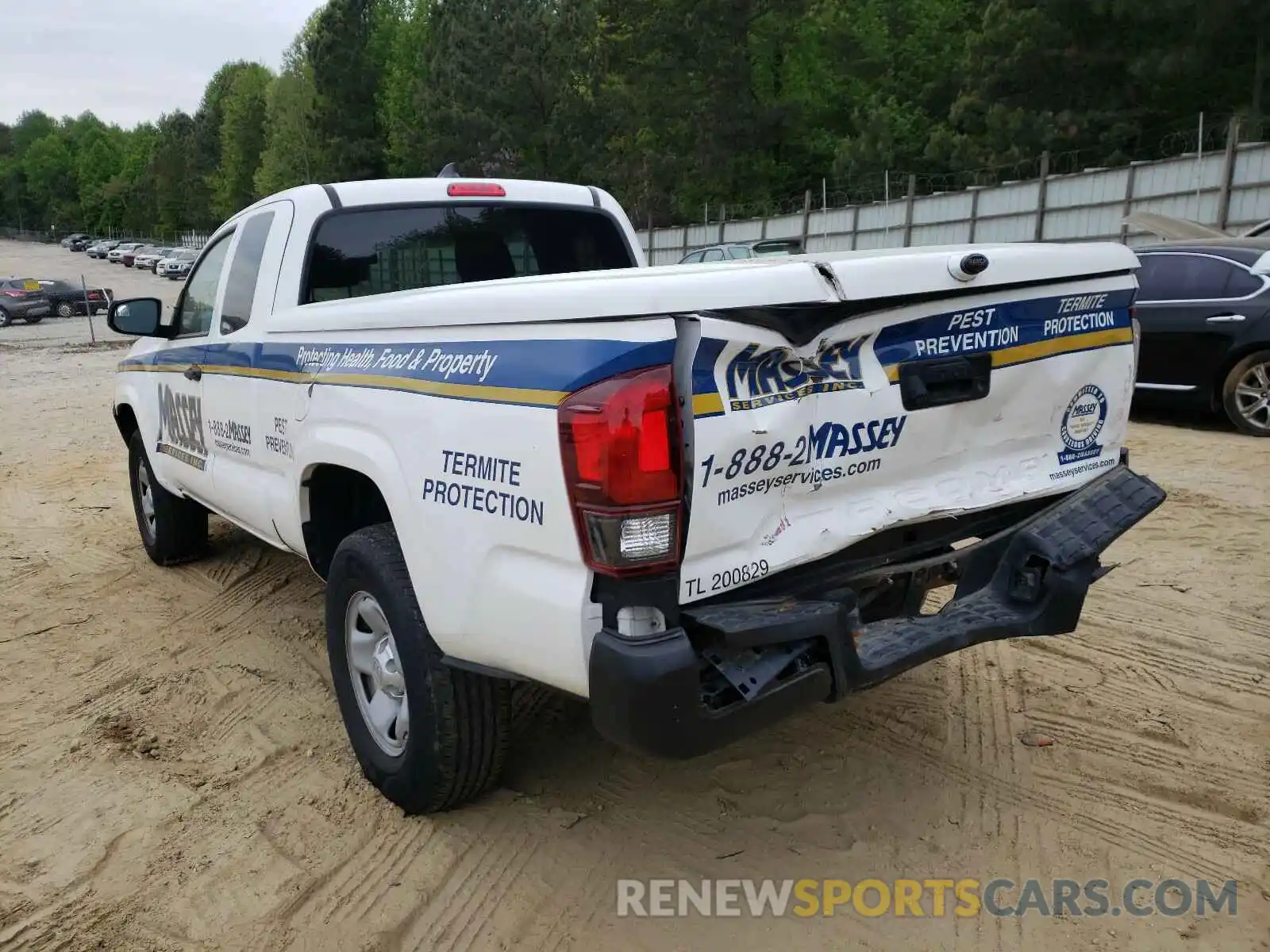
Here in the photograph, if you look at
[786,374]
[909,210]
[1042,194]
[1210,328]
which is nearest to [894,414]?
[786,374]

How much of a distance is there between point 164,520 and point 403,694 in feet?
10.8

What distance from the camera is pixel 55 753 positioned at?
367 centimetres

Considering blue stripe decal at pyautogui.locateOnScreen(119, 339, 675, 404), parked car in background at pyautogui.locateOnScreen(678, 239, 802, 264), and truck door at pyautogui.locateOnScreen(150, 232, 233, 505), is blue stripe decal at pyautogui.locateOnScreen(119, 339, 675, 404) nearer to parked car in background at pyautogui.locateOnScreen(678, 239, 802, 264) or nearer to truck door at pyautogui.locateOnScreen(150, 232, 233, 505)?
truck door at pyautogui.locateOnScreen(150, 232, 233, 505)

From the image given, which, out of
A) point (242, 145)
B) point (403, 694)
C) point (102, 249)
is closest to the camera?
point (403, 694)

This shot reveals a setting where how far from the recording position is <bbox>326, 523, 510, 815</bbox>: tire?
2840 mm

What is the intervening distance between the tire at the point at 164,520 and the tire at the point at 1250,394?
784cm

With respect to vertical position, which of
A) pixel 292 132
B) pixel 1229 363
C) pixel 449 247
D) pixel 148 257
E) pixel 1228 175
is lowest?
pixel 148 257

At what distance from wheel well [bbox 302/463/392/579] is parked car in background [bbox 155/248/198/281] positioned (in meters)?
51.4

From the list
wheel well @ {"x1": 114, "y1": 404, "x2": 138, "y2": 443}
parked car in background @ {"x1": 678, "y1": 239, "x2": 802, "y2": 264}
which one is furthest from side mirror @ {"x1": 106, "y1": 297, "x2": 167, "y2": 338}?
parked car in background @ {"x1": 678, "y1": 239, "x2": 802, "y2": 264}

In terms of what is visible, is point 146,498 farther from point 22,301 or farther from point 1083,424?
point 22,301

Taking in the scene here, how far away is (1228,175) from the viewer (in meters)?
18.4

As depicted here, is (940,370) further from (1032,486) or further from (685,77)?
(685,77)

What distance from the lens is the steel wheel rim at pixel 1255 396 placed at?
25.5ft

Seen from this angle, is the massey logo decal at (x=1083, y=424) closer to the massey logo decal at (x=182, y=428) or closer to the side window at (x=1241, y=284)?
the massey logo decal at (x=182, y=428)
